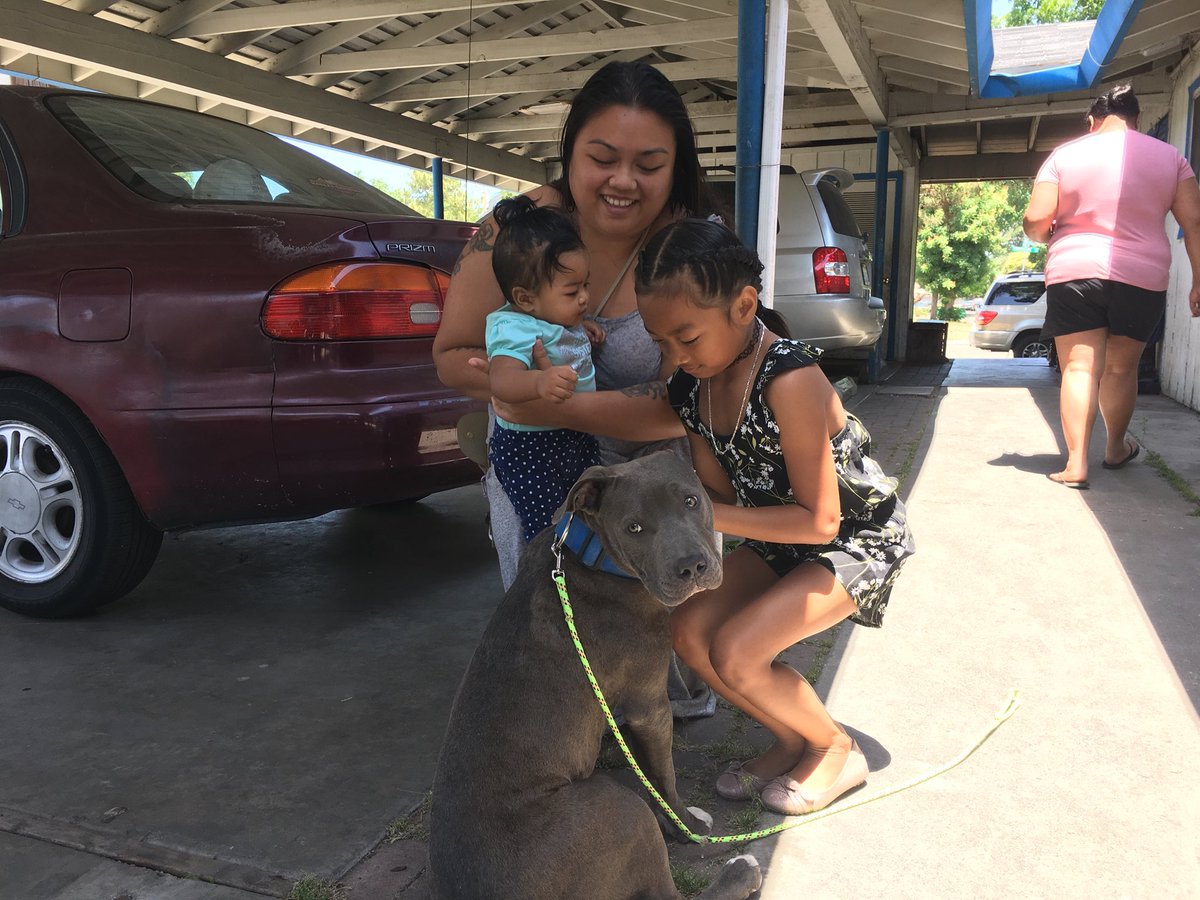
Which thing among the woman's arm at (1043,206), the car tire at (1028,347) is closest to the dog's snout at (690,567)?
the woman's arm at (1043,206)


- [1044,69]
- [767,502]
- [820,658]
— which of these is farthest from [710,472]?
[1044,69]

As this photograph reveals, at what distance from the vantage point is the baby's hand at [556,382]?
2.21 m

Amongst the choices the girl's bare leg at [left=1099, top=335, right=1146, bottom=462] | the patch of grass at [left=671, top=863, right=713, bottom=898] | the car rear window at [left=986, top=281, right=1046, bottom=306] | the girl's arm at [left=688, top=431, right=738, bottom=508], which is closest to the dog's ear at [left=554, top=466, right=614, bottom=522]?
the girl's arm at [left=688, top=431, right=738, bottom=508]

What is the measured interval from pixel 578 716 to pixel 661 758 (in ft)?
1.24

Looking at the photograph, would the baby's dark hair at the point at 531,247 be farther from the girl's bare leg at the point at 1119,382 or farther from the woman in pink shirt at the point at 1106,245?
the girl's bare leg at the point at 1119,382

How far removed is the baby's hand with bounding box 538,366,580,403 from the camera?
2.21 metres

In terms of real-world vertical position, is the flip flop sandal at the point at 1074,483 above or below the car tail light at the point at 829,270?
below

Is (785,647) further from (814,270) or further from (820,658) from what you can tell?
(814,270)

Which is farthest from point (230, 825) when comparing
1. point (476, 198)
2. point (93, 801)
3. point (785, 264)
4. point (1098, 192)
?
point (476, 198)

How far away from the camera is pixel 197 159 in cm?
398

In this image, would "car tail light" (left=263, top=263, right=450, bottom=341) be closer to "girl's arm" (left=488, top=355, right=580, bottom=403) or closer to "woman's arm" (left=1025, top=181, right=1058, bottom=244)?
"girl's arm" (left=488, top=355, right=580, bottom=403)

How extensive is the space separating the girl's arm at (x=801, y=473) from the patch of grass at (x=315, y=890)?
1229 millimetres

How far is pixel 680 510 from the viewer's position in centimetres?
194

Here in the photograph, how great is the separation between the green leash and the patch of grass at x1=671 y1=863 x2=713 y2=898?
7cm
